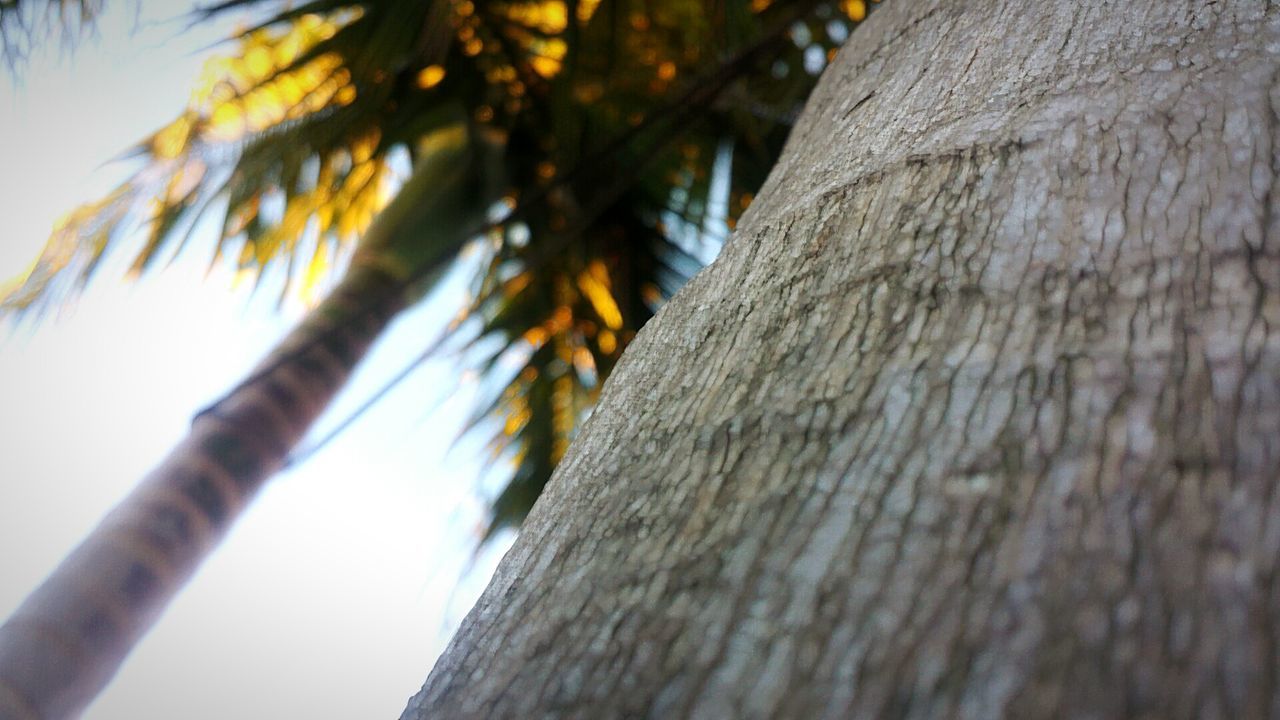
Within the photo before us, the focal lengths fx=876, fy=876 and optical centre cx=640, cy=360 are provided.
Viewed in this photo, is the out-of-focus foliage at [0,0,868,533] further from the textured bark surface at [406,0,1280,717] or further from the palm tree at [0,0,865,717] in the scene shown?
the textured bark surface at [406,0,1280,717]

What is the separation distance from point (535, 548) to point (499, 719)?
0.08 metres

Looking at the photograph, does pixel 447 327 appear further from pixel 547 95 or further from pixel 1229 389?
pixel 1229 389

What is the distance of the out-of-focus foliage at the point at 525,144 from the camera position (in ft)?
4.91

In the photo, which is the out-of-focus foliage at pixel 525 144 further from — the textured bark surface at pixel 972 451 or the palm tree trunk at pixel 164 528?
the textured bark surface at pixel 972 451

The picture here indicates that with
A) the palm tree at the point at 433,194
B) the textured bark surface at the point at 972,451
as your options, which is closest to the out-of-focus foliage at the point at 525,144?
the palm tree at the point at 433,194

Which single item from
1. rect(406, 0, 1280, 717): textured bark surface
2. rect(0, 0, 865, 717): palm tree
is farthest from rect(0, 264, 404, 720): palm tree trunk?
rect(406, 0, 1280, 717): textured bark surface

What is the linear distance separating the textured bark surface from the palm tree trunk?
0.86 meters

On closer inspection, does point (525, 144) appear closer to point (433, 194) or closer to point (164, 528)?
point (433, 194)

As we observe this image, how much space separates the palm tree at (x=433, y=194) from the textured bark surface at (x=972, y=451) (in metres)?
0.90

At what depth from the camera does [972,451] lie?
28 centimetres

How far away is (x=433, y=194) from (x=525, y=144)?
28 cm

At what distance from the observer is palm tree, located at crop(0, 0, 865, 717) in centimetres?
120

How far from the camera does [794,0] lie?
5.72 feet

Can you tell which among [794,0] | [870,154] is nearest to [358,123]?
[794,0]
